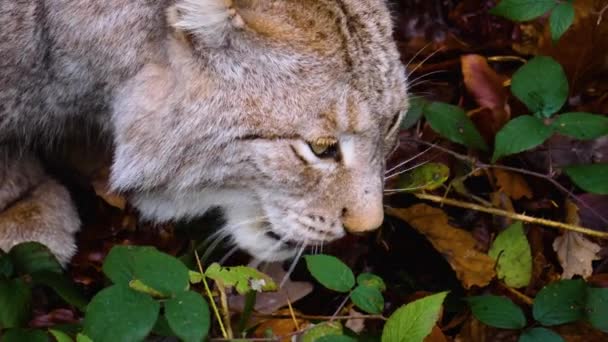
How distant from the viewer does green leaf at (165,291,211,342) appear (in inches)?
70.5

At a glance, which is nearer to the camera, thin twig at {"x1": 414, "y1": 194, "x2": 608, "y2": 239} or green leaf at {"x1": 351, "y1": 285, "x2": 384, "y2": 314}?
green leaf at {"x1": 351, "y1": 285, "x2": 384, "y2": 314}

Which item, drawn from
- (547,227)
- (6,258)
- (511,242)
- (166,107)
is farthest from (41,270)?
(547,227)

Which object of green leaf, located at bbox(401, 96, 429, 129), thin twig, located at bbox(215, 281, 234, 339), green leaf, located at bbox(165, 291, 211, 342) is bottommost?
thin twig, located at bbox(215, 281, 234, 339)

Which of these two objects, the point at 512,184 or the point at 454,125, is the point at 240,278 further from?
the point at 512,184

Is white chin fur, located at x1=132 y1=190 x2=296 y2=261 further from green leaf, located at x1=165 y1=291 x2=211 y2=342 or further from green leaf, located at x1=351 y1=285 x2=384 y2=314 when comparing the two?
green leaf, located at x1=165 y1=291 x2=211 y2=342

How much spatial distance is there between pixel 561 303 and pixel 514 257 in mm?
346

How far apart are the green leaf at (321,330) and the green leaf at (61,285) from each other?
1.68 ft

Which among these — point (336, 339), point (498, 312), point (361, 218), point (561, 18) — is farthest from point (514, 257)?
point (336, 339)

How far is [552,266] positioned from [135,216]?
1114 mm

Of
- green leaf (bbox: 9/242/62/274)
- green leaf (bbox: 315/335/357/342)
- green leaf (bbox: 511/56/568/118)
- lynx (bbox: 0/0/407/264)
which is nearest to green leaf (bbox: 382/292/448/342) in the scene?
green leaf (bbox: 315/335/357/342)

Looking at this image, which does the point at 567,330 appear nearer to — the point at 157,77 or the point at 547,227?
the point at 547,227

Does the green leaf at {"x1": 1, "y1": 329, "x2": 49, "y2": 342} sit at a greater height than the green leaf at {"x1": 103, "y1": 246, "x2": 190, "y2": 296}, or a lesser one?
lesser

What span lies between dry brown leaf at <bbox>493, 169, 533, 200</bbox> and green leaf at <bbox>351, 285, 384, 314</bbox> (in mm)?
798

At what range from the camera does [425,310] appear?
190 cm
